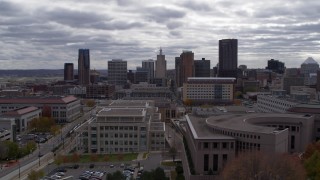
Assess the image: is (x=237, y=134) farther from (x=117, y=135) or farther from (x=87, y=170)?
(x=117, y=135)

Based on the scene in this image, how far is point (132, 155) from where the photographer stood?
4122 cm

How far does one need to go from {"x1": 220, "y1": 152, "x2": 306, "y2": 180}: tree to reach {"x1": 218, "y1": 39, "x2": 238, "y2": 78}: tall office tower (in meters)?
120

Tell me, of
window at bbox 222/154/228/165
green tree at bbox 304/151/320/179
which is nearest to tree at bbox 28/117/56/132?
window at bbox 222/154/228/165

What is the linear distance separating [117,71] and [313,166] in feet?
336

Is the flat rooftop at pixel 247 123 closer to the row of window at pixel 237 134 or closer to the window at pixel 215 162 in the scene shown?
the row of window at pixel 237 134

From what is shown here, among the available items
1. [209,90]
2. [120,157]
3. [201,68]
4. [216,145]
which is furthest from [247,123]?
[201,68]

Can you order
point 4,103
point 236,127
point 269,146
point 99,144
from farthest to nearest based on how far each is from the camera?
point 4,103
point 99,144
point 236,127
point 269,146

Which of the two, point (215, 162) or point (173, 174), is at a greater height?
point (215, 162)

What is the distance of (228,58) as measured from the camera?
146125mm

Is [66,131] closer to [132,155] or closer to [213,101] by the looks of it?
[132,155]

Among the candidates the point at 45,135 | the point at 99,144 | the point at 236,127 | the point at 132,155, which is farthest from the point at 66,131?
the point at 236,127

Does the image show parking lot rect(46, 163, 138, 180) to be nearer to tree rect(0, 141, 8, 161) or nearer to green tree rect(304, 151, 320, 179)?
tree rect(0, 141, 8, 161)

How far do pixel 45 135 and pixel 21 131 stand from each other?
498 cm

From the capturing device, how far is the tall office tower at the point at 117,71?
12306cm
